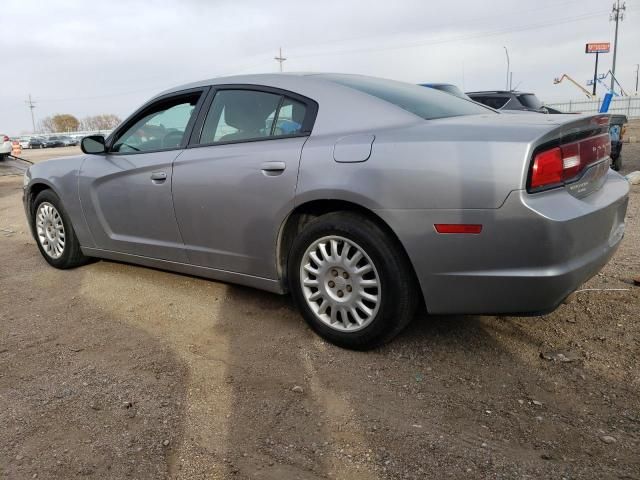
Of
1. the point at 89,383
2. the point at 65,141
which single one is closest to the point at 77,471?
the point at 89,383

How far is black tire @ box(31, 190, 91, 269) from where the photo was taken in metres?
4.59

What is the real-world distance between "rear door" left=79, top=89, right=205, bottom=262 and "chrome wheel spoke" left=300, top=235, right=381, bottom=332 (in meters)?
1.13

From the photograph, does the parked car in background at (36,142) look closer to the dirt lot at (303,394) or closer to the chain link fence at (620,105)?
the chain link fence at (620,105)

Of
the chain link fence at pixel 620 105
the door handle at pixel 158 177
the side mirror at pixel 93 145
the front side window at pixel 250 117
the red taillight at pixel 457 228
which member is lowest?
the red taillight at pixel 457 228

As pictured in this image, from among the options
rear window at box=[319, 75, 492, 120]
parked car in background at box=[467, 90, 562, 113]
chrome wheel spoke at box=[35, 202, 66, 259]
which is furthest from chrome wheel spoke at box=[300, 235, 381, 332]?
parked car in background at box=[467, 90, 562, 113]

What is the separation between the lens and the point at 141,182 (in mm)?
3807

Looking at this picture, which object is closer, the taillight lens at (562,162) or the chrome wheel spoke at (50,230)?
the taillight lens at (562,162)

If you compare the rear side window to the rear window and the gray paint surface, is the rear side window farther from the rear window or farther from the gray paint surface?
the gray paint surface

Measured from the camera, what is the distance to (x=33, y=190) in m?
4.95

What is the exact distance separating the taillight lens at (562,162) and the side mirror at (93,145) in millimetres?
3284

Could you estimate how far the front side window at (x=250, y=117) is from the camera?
3.18 metres

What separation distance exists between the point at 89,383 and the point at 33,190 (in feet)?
9.59

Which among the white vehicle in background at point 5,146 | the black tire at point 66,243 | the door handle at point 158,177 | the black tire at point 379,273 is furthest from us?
the white vehicle in background at point 5,146

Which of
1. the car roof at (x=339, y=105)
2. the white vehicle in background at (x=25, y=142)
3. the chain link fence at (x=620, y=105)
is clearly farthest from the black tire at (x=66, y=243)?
the white vehicle in background at (x=25, y=142)
